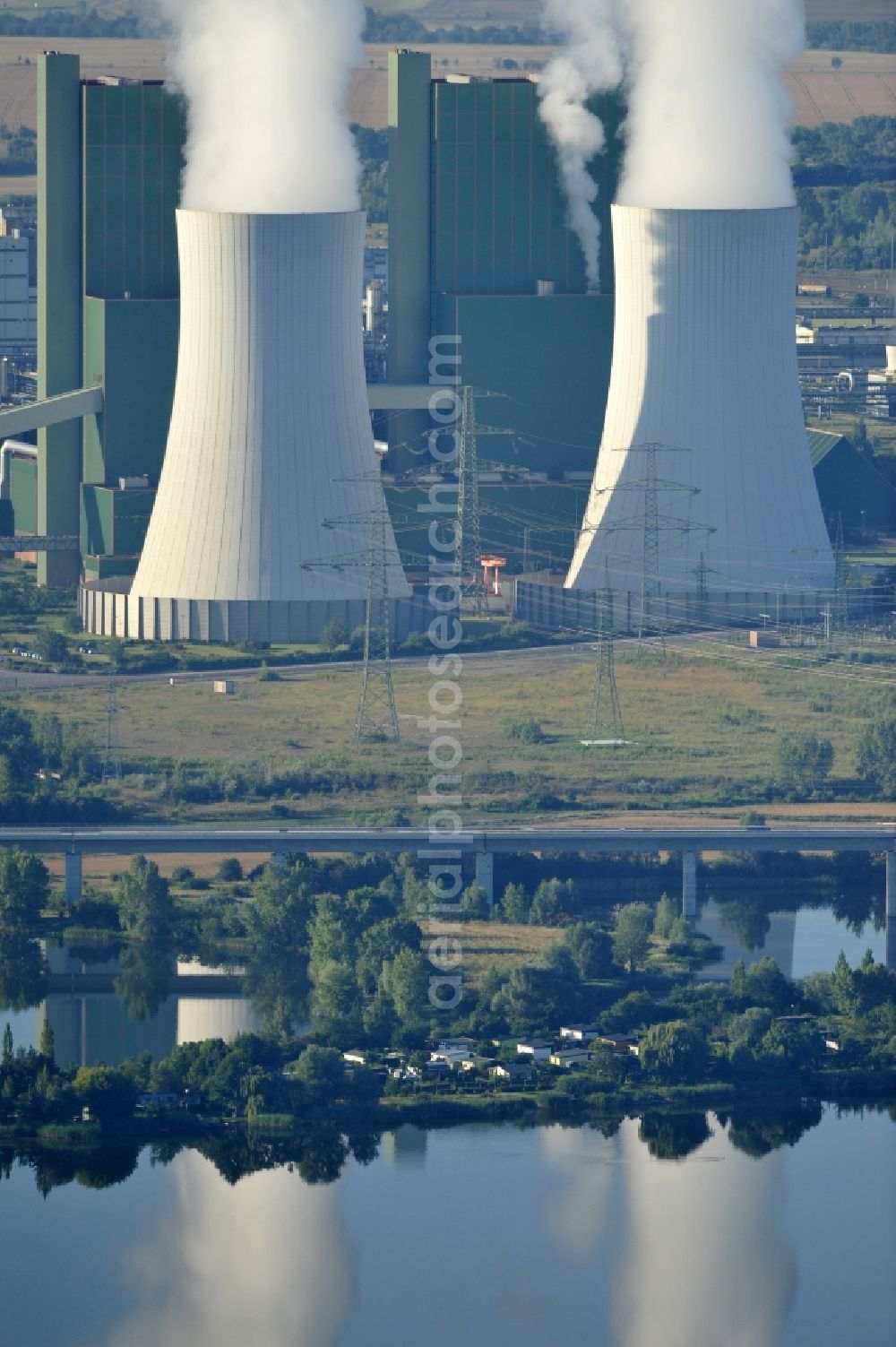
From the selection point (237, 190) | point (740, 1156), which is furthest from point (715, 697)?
point (740, 1156)

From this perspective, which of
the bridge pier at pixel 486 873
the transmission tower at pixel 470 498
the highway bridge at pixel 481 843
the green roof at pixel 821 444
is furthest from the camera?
the green roof at pixel 821 444

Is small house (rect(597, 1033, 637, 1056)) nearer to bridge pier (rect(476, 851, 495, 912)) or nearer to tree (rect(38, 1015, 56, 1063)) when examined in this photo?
bridge pier (rect(476, 851, 495, 912))

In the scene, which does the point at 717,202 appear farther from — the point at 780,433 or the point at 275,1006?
the point at 275,1006

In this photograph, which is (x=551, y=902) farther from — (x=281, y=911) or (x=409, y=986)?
(x=409, y=986)

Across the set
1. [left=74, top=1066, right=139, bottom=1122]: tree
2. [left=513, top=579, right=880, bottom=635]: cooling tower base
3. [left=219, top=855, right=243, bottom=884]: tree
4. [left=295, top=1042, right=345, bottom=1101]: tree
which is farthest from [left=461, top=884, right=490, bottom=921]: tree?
[left=513, top=579, right=880, bottom=635]: cooling tower base

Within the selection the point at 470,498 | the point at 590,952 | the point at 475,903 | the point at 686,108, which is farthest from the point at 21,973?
the point at 686,108

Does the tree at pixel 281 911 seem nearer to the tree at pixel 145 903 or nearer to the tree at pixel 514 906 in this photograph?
the tree at pixel 145 903

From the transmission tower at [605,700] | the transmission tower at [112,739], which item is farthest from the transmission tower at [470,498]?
the transmission tower at [112,739]
